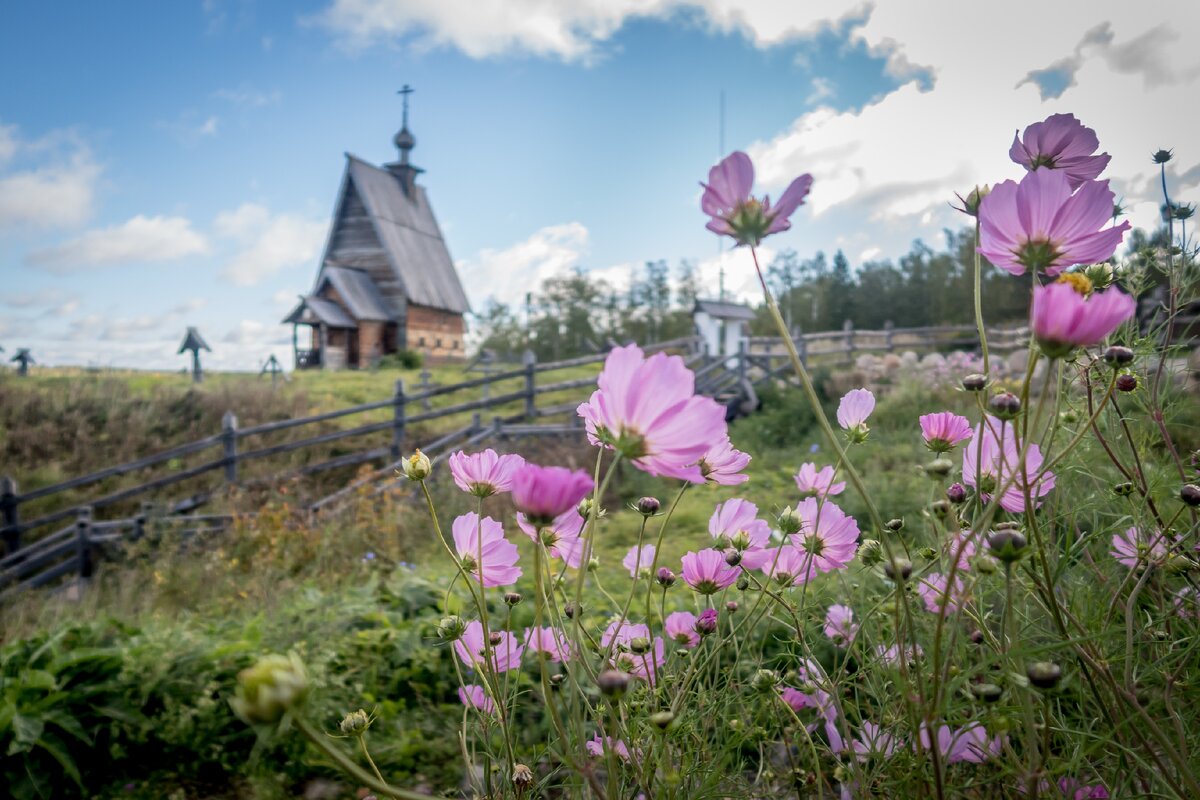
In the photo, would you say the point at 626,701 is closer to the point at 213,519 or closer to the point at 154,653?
the point at 154,653

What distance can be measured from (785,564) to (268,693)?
1.95 feet

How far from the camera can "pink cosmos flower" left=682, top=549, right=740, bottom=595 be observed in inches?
26.6

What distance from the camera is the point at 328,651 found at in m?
2.07

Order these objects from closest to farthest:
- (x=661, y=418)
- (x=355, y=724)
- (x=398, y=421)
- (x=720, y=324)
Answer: (x=661, y=418)
(x=355, y=724)
(x=398, y=421)
(x=720, y=324)

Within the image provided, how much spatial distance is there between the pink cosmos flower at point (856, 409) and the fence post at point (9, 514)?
7.32 meters

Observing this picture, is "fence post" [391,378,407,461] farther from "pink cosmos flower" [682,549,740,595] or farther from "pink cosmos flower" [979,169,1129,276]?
"pink cosmos flower" [979,169,1129,276]

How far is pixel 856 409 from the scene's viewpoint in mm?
702

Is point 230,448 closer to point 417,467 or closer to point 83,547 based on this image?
point 83,547

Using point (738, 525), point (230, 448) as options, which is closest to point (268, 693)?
point (738, 525)

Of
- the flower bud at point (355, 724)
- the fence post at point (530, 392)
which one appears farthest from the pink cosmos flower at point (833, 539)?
the fence post at point (530, 392)

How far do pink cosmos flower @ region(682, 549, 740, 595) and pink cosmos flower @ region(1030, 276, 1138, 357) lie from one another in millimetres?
370

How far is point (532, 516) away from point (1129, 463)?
1000mm

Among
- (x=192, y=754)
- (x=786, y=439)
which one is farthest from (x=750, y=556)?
(x=786, y=439)

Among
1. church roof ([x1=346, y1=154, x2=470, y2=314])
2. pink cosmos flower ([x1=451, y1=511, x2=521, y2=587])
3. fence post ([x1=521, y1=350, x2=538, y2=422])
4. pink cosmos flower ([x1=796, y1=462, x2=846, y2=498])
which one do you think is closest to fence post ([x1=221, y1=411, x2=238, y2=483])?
fence post ([x1=521, y1=350, x2=538, y2=422])
